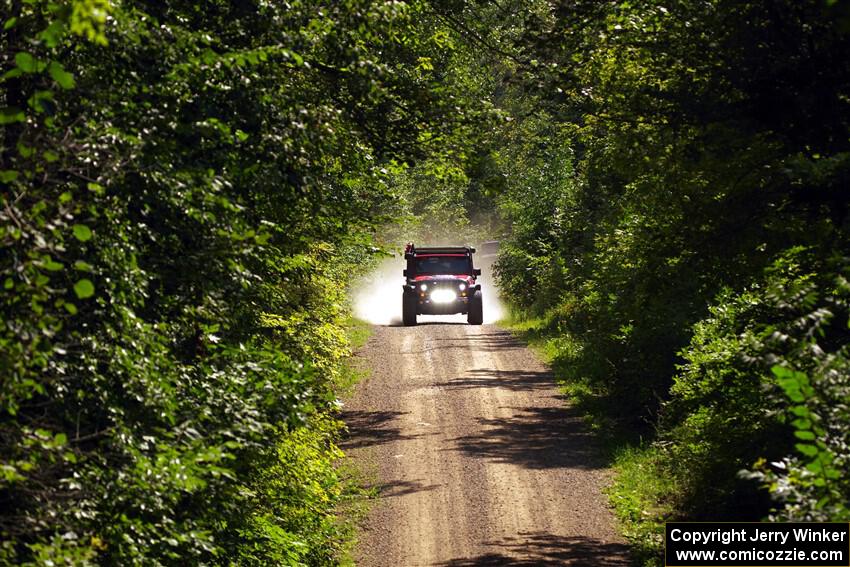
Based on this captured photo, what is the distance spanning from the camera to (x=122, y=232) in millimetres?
6348

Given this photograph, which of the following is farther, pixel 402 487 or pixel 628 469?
pixel 628 469

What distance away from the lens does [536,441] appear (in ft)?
63.5

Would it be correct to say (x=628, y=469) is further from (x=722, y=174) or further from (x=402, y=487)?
(x=722, y=174)

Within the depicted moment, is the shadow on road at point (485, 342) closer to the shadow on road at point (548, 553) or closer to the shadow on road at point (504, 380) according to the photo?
the shadow on road at point (504, 380)

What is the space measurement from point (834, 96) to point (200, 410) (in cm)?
742

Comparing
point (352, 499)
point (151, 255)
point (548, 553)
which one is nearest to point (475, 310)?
point (352, 499)

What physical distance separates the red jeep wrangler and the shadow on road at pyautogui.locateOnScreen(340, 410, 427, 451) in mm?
10261

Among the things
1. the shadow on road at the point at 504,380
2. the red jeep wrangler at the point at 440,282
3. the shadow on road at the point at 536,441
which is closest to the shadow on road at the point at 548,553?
the shadow on road at the point at 536,441

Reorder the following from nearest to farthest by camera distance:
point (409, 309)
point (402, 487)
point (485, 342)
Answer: point (402, 487), point (485, 342), point (409, 309)

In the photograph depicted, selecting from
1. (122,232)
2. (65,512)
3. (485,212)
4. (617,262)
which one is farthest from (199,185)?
(485,212)

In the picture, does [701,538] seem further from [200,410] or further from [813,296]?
[200,410]

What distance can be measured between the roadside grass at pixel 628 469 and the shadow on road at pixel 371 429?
376cm

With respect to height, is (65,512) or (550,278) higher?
(550,278)

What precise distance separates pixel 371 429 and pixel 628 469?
18.9ft
